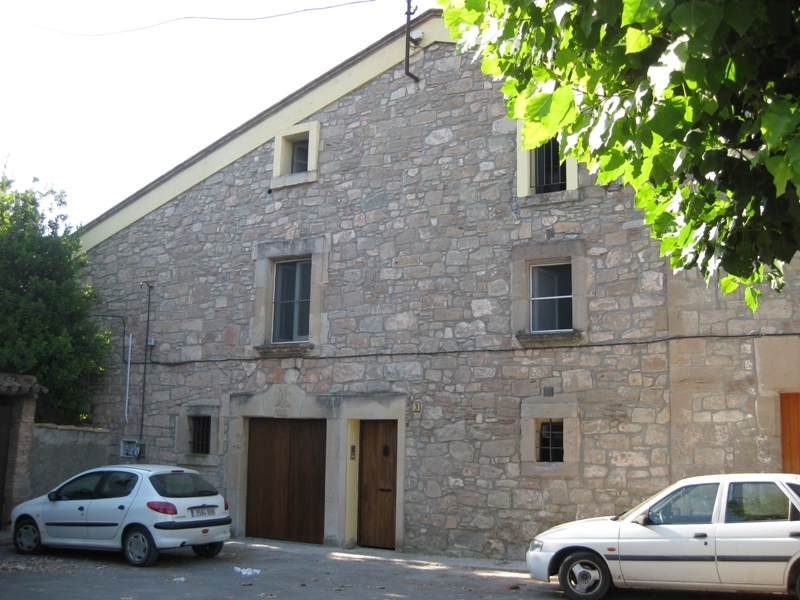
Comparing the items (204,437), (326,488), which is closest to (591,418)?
(326,488)

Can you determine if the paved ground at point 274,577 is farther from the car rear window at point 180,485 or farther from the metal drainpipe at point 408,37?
the metal drainpipe at point 408,37

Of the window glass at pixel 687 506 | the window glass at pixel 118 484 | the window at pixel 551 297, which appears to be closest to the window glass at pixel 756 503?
the window glass at pixel 687 506

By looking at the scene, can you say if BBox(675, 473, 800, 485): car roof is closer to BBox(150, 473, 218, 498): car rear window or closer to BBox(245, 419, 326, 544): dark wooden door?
BBox(150, 473, 218, 498): car rear window

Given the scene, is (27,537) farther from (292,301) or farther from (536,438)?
(536,438)

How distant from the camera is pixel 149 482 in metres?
11.2

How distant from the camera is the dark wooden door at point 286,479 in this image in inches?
524

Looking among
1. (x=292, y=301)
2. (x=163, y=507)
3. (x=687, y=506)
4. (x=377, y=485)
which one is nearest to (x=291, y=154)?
(x=292, y=301)

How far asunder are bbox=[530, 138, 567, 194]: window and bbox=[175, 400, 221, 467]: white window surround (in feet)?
20.6

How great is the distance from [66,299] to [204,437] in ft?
11.0

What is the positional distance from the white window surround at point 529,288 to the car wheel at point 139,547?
5.35 metres

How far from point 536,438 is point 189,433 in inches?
242

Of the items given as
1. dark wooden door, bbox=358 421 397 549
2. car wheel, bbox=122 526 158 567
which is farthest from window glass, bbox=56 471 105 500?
dark wooden door, bbox=358 421 397 549

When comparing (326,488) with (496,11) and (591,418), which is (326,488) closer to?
(591,418)

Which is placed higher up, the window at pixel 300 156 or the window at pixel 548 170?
the window at pixel 300 156
